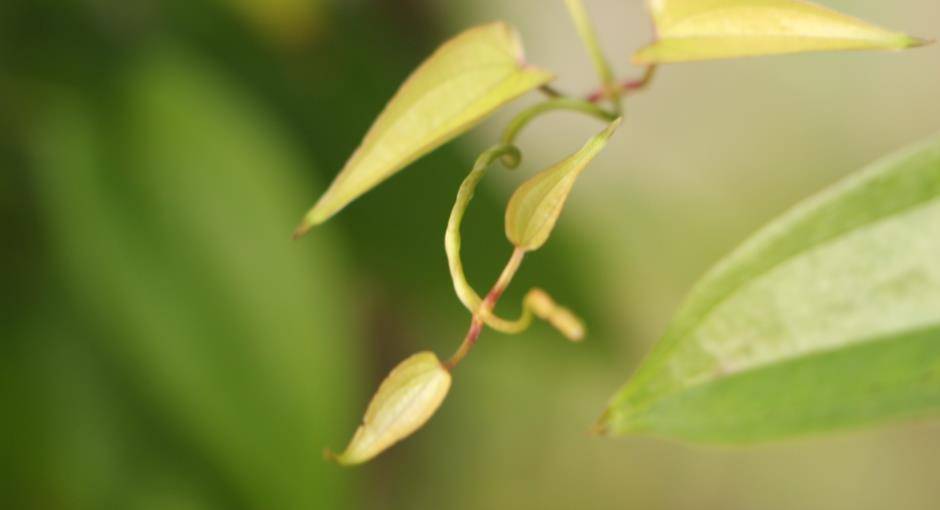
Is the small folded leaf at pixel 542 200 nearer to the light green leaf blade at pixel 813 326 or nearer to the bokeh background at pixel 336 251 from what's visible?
the light green leaf blade at pixel 813 326

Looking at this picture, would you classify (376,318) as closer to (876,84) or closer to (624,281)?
(624,281)

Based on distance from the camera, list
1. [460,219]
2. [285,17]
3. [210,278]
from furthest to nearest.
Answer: [285,17] → [210,278] → [460,219]

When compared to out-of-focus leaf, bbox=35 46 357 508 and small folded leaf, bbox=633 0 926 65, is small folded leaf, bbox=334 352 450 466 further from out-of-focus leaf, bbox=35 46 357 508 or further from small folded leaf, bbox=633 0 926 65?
out-of-focus leaf, bbox=35 46 357 508

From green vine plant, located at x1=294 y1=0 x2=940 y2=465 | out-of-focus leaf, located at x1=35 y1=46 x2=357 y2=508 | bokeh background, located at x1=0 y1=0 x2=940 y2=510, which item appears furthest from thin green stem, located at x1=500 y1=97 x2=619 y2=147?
out-of-focus leaf, located at x1=35 y1=46 x2=357 y2=508

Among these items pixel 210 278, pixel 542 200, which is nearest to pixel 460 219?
pixel 542 200

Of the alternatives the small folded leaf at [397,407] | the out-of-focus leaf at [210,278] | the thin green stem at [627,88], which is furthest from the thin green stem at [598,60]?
the out-of-focus leaf at [210,278]

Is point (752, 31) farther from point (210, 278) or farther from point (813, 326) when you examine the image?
point (210, 278)

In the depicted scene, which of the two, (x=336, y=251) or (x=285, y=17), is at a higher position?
(x=285, y=17)
